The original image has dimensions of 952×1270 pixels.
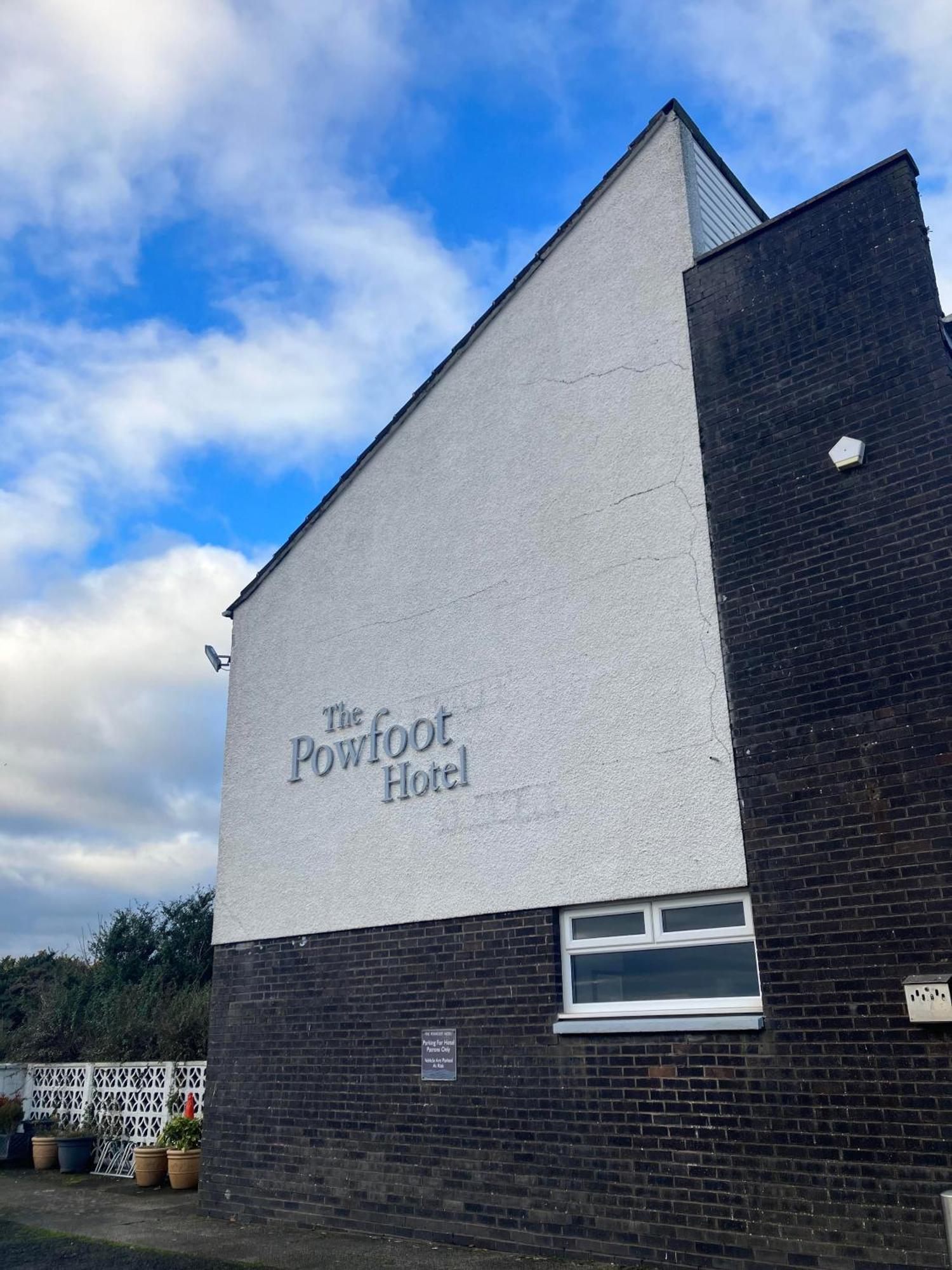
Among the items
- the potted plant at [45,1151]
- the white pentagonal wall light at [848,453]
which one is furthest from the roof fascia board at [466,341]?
the potted plant at [45,1151]

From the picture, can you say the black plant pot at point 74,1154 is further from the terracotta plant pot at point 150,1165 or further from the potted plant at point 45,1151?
the terracotta plant pot at point 150,1165

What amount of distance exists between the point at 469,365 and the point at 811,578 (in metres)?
4.67

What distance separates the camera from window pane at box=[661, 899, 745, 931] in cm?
725

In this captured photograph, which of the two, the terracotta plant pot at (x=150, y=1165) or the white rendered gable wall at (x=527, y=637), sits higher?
the white rendered gable wall at (x=527, y=637)

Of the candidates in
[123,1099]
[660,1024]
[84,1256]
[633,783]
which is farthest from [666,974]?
[123,1099]

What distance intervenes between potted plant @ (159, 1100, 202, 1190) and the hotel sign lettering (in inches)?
180

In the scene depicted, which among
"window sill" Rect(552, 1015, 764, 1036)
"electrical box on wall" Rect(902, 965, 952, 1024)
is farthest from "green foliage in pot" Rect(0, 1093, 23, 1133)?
"electrical box on wall" Rect(902, 965, 952, 1024)

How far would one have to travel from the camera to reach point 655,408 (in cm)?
866

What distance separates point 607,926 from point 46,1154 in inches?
407

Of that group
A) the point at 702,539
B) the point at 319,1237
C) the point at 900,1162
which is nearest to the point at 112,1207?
the point at 319,1237

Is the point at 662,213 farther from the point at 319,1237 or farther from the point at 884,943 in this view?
the point at 319,1237

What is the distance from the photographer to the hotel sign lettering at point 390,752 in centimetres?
942

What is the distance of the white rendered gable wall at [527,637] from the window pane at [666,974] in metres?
0.47

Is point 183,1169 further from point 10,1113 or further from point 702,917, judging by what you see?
point 702,917
